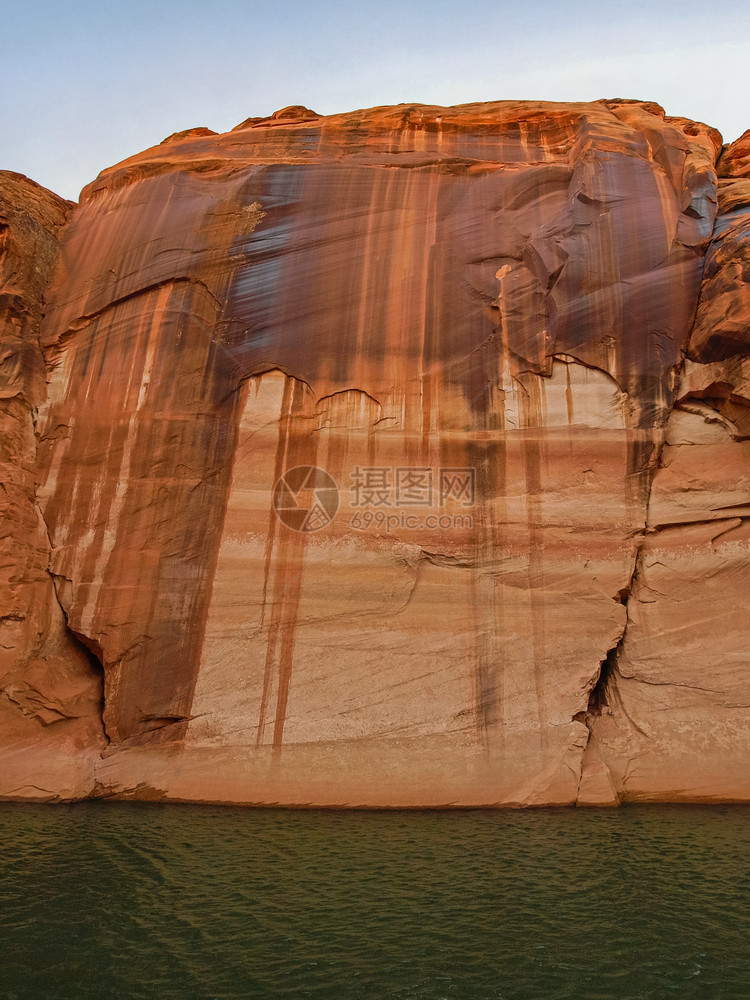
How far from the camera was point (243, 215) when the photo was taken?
12539 mm

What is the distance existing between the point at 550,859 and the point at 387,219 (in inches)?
410

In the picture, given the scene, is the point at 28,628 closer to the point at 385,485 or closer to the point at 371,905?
the point at 385,485

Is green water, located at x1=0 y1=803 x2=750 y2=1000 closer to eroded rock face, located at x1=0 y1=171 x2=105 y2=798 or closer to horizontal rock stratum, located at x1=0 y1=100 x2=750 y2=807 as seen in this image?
eroded rock face, located at x1=0 y1=171 x2=105 y2=798

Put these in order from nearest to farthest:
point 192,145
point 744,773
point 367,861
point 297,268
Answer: point 367,861, point 744,773, point 297,268, point 192,145

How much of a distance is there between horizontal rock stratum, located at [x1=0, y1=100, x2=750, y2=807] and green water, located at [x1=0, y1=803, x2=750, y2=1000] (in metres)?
1.12

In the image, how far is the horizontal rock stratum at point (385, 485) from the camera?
9.91 meters

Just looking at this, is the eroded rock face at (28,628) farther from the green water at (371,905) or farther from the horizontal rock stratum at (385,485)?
the green water at (371,905)

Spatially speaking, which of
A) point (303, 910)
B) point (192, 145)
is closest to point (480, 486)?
point (303, 910)

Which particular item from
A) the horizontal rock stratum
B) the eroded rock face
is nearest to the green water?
the eroded rock face

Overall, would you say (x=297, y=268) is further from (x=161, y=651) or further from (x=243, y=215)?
(x=161, y=651)

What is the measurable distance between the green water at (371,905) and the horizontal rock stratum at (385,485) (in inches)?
43.9

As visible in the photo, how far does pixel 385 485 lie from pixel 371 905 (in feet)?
20.0

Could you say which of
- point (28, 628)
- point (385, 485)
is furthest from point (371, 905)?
point (28, 628)

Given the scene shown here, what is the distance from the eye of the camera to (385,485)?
434 inches
